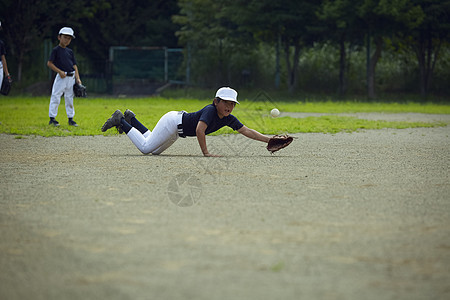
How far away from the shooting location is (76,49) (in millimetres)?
40156

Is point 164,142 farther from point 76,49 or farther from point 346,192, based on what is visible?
point 76,49

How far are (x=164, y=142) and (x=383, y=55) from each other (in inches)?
1111

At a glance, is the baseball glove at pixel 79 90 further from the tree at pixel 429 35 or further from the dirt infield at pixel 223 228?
the tree at pixel 429 35

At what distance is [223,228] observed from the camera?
543 cm

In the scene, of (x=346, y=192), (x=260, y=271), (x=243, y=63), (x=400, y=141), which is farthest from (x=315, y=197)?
(x=243, y=63)

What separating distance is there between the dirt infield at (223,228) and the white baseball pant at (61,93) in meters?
5.10

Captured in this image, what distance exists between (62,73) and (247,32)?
20.8 metres

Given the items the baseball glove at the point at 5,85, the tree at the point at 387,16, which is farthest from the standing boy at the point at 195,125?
the tree at the point at 387,16

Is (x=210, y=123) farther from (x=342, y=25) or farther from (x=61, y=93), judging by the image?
(x=342, y=25)

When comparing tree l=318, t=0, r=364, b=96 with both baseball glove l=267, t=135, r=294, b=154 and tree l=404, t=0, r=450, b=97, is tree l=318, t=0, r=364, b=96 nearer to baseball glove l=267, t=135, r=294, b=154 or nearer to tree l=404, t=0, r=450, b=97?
tree l=404, t=0, r=450, b=97

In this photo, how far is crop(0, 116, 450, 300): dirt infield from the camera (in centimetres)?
405

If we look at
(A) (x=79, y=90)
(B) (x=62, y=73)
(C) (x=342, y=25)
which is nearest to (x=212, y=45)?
(C) (x=342, y=25)

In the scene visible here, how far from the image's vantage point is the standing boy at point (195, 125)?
9.62 metres

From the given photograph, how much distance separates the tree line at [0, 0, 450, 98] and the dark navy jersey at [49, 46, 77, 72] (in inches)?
665
